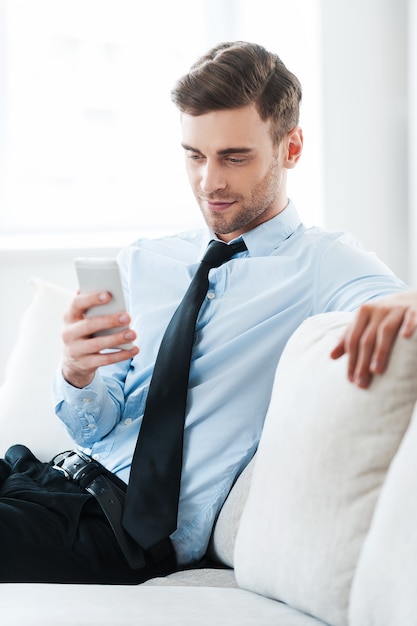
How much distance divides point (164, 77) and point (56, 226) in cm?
70

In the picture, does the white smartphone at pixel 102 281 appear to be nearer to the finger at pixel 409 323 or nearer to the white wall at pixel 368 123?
the finger at pixel 409 323

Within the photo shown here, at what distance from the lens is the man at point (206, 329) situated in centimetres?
148

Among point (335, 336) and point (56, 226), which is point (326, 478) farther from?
point (56, 226)

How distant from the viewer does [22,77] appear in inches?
125

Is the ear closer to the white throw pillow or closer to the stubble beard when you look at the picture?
the stubble beard

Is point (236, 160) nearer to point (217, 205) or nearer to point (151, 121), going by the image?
point (217, 205)

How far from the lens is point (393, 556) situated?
0.98 meters

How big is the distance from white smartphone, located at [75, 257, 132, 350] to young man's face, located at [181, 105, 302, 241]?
43cm

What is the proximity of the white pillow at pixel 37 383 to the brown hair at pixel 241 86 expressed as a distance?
641 millimetres

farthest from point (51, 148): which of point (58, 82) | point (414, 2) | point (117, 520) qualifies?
point (117, 520)

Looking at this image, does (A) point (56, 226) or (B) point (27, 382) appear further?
(A) point (56, 226)

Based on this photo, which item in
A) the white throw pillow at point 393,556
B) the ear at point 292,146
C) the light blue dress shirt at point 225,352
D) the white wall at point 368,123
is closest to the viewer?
the white throw pillow at point 393,556

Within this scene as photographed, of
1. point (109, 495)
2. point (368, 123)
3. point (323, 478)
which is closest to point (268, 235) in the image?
point (109, 495)

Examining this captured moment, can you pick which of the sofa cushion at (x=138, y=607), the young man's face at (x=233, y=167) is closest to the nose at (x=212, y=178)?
the young man's face at (x=233, y=167)
